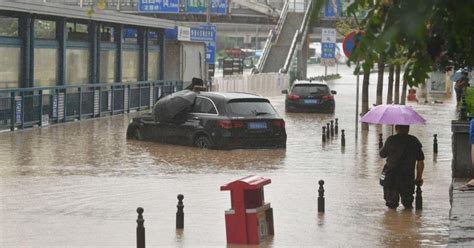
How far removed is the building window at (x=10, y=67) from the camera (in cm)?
3272

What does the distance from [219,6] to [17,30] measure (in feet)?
129

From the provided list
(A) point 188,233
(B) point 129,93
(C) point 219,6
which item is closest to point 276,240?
(A) point 188,233

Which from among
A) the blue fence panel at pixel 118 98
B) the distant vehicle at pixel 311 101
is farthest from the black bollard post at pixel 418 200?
the distant vehicle at pixel 311 101

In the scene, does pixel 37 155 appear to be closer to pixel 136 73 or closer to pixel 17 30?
pixel 17 30

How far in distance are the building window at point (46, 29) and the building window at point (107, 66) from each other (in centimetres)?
423

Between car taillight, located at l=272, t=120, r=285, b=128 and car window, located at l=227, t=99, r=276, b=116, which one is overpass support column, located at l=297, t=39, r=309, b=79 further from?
car taillight, located at l=272, t=120, r=285, b=128

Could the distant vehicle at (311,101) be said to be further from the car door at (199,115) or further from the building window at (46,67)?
the car door at (199,115)

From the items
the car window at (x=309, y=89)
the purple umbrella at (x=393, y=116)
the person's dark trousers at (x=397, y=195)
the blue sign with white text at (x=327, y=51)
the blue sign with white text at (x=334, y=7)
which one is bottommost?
the person's dark trousers at (x=397, y=195)

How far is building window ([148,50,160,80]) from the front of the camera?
4741 cm

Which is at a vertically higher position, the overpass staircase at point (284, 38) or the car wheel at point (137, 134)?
the overpass staircase at point (284, 38)

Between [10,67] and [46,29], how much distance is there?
3828mm

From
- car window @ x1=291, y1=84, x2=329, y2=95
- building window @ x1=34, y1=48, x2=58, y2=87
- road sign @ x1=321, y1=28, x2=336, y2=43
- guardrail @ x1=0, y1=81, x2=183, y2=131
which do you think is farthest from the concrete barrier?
building window @ x1=34, y1=48, x2=58, y2=87

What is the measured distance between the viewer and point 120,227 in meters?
14.4

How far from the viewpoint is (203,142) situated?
26688mm
